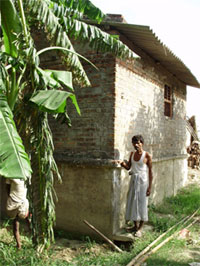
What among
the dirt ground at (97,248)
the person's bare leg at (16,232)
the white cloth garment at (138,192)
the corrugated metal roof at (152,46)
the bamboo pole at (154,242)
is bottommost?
the dirt ground at (97,248)

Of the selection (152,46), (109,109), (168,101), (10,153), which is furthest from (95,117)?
(168,101)

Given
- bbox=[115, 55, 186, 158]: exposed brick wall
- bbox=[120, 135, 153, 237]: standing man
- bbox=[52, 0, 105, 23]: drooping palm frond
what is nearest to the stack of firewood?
bbox=[115, 55, 186, 158]: exposed brick wall

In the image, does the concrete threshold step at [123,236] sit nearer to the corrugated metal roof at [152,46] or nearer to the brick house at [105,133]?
the brick house at [105,133]

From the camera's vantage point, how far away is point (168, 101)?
938 centimetres

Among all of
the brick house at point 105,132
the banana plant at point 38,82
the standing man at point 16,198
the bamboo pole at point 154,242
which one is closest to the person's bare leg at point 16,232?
the standing man at point 16,198

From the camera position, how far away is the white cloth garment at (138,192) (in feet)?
18.0

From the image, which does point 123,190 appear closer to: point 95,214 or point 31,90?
point 95,214

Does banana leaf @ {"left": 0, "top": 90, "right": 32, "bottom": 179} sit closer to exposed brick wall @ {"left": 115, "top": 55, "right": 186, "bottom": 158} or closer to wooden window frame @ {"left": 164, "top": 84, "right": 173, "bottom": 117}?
exposed brick wall @ {"left": 115, "top": 55, "right": 186, "bottom": 158}

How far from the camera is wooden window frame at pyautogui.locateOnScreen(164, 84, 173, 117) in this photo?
925cm

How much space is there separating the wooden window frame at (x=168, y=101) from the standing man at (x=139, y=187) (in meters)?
4.15

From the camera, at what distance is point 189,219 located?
657 cm

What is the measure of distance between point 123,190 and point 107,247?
1.21 meters

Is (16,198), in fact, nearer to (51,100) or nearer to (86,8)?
(51,100)

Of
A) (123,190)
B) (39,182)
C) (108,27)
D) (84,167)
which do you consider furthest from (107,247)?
(108,27)
